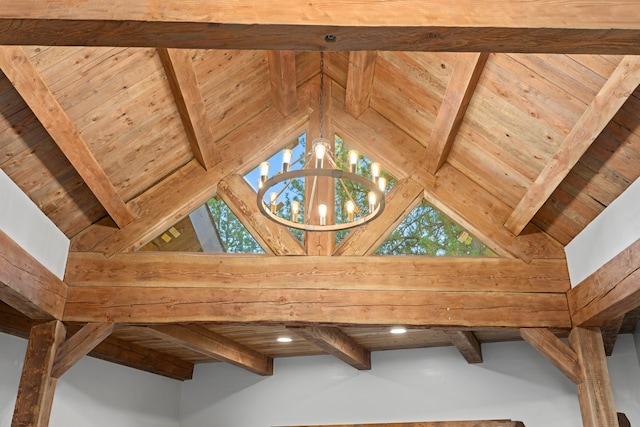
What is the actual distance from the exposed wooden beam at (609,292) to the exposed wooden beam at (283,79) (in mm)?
3029

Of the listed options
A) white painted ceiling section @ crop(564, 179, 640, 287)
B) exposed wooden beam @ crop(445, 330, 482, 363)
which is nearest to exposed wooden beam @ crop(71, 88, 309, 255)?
exposed wooden beam @ crop(445, 330, 482, 363)

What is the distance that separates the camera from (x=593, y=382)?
4.46m

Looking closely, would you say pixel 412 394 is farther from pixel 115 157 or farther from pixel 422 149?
pixel 115 157

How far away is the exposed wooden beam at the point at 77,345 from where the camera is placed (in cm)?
453

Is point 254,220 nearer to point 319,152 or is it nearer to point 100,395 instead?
point 319,152

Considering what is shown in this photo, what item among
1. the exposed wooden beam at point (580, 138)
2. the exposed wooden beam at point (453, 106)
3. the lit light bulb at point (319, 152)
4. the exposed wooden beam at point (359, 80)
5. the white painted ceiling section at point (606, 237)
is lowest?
the white painted ceiling section at point (606, 237)

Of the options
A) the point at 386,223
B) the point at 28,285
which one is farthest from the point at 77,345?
the point at 386,223

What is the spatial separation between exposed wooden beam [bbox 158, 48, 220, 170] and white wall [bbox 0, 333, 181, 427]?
2500 mm

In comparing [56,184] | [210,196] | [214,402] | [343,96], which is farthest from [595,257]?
[214,402]

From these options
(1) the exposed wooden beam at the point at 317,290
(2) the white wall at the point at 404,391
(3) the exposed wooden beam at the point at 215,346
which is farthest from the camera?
(2) the white wall at the point at 404,391

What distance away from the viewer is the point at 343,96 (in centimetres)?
568

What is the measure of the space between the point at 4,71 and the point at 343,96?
10.5 ft

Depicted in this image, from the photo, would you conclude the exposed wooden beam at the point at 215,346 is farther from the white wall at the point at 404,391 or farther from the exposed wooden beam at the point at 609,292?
the exposed wooden beam at the point at 609,292

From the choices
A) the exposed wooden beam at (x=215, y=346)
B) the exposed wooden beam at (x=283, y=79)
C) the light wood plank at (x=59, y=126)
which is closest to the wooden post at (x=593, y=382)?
the exposed wooden beam at (x=283, y=79)
